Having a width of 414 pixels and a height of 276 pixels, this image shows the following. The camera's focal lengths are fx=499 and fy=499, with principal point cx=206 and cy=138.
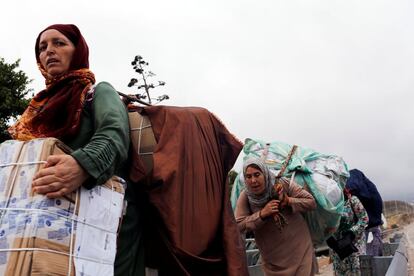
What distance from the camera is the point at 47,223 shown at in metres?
1.69

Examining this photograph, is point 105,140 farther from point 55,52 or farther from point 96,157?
point 55,52

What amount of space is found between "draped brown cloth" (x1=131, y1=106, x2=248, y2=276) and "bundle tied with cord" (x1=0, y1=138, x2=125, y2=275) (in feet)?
1.40

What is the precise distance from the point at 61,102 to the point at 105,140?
1.06 ft

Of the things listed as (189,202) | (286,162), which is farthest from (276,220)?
(189,202)

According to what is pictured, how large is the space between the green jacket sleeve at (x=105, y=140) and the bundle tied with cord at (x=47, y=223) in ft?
0.24

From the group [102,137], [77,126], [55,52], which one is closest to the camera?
[102,137]

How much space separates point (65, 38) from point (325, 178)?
11.3 ft

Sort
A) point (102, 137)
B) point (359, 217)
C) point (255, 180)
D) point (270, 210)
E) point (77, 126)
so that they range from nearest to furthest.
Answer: point (102, 137), point (77, 126), point (270, 210), point (255, 180), point (359, 217)

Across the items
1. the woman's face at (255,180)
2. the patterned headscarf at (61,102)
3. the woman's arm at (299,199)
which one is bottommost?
the patterned headscarf at (61,102)

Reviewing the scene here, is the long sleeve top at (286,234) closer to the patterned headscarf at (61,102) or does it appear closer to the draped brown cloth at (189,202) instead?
the draped brown cloth at (189,202)

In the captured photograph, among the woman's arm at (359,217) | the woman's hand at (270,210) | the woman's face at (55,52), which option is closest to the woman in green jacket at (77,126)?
the woman's face at (55,52)

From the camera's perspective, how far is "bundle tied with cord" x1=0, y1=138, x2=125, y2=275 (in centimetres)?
165

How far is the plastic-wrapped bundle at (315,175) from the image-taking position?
16.5 feet

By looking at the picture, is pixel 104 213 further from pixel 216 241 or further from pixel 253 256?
pixel 253 256
